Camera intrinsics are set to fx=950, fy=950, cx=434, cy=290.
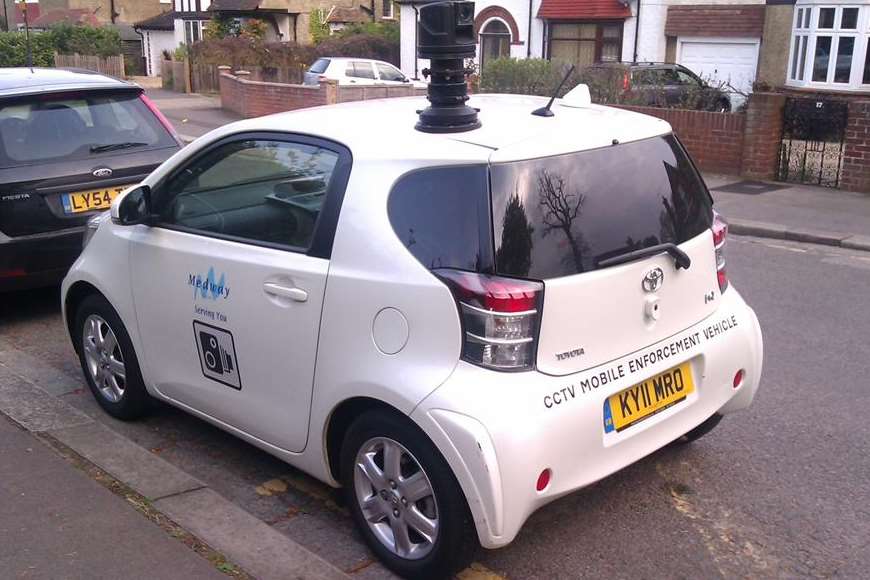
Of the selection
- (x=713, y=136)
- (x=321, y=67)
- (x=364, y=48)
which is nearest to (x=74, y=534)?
(x=713, y=136)

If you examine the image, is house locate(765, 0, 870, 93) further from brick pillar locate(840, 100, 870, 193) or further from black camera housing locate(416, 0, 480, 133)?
black camera housing locate(416, 0, 480, 133)

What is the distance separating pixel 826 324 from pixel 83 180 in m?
5.29

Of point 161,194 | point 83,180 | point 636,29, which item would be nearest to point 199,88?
point 636,29

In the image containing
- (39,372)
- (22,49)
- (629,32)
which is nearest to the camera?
(39,372)

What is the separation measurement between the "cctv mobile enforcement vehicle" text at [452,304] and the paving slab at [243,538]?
0.88 feet

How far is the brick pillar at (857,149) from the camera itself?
12195mm

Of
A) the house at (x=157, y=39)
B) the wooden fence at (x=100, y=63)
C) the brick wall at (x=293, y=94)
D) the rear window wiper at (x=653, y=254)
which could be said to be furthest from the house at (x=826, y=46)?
the house at (x=157, y=39)

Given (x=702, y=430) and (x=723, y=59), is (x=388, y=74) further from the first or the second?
(x=702, y=430)

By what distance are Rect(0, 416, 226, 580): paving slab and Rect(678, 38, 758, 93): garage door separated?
2316 centimetres

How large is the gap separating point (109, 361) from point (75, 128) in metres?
2.54

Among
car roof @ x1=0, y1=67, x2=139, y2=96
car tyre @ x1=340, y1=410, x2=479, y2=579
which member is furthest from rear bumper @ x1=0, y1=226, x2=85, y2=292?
car tyre @ x1=340, y1=410, x2=479, y2=579

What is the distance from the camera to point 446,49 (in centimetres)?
389

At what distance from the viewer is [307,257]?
371 centimetres

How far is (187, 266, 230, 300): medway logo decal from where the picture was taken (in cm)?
405
